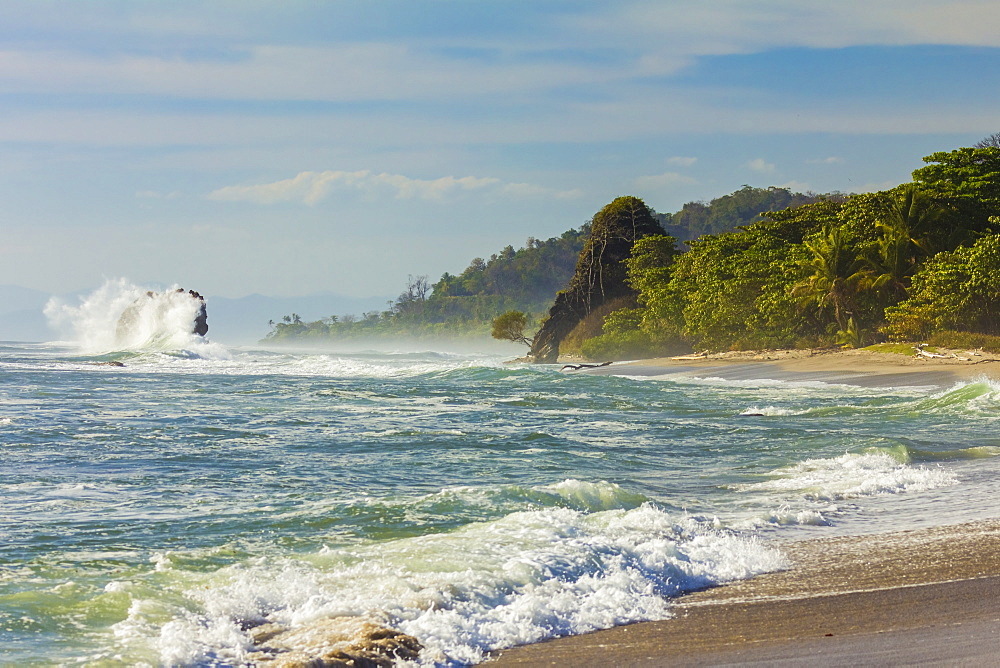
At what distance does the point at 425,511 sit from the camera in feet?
28.9

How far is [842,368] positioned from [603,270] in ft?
116

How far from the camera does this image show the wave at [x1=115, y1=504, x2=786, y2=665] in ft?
16.8

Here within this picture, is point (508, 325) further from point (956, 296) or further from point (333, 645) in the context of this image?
point (333, 645)

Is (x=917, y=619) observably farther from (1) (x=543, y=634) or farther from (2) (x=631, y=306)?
(2) (x=631, y=306)

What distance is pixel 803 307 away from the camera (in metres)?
46.1

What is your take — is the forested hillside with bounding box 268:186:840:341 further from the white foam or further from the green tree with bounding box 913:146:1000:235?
the white foam

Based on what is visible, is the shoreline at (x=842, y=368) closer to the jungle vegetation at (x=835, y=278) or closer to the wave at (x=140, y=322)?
the jungle vegetation at (x=835, y=278)

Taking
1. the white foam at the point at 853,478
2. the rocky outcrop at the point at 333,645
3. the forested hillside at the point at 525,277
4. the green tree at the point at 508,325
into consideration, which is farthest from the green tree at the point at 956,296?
the forested hillside at the point at 525,277

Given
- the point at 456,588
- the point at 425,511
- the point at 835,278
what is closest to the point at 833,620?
the point at 456,588

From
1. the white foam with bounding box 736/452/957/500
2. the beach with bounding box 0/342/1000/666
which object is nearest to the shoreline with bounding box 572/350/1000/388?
the beach with bounding box 0/342/1000/666

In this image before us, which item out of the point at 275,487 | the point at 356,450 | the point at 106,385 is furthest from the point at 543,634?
the point at 106,385

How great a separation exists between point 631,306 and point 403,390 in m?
42.3

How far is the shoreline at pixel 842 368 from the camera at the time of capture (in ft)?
94.9

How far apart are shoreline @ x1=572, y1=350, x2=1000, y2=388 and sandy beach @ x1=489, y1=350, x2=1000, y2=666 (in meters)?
21.2
